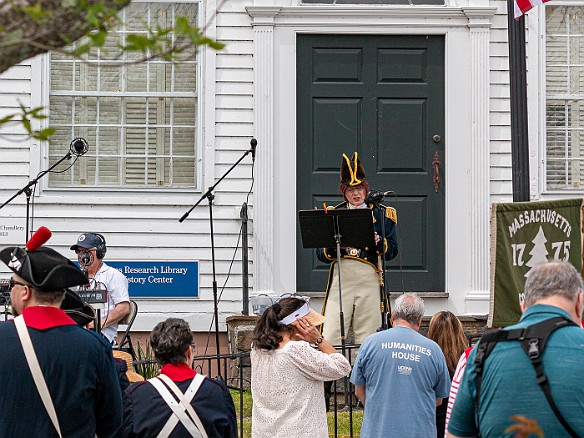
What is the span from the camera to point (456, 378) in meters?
6.96

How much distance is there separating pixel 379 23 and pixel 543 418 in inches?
354

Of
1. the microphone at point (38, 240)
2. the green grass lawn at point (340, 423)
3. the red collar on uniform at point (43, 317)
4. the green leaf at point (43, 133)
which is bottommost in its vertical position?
the green grass lawn at point (340, 423)

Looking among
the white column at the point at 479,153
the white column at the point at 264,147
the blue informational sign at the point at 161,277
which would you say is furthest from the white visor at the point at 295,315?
the white column at the point at 479,153

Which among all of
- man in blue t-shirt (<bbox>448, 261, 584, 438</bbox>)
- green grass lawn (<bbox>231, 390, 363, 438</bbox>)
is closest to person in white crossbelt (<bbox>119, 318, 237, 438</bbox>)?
man in blue t-shirt (<bbox>448, 261, 584, 438</bbox>)

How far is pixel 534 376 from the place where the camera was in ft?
13.9

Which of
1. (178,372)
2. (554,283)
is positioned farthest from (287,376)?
(554,283)

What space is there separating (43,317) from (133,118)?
824cm

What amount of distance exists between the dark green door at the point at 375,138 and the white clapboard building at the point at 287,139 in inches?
0.6

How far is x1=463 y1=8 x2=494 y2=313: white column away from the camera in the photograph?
12.6m

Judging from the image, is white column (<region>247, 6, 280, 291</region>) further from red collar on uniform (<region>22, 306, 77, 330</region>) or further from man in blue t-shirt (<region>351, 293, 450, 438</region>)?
red collar on uniform (<region>22, 306, 77, 330</region>)

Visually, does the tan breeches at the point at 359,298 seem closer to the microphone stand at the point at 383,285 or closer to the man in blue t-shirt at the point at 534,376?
the microphone stand at the point at 383,285

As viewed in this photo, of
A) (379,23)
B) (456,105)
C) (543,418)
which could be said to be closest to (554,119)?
(456,105)

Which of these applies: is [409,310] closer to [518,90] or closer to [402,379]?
[402,379]

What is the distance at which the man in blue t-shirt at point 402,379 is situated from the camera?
701 cm
